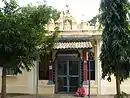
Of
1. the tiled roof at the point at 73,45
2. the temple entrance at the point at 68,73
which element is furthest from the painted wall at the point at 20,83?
the tiled roof at the point at 73,45

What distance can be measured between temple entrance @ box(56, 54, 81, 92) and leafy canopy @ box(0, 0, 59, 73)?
6.72 meters

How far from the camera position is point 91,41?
2186cm

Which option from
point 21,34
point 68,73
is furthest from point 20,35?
point 68,73

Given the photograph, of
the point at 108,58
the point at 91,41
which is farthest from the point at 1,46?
the point at 91,41

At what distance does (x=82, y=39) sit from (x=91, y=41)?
654 millimetres

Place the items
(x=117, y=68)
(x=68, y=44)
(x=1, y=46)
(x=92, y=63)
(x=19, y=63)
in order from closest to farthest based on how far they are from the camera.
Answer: (x=117, y=68) → (x=1, y=46) → (x=19, y=63) → (x=68, y=44) → (x=92, y=63)

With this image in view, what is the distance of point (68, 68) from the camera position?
74.3 ft

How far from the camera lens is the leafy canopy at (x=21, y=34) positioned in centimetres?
1424

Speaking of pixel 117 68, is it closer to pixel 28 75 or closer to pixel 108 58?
pixel 108 58

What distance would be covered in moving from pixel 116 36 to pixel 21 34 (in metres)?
4.21

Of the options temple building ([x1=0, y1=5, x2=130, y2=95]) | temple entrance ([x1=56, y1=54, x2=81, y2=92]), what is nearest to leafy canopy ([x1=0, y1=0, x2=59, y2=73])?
temple building ([x1=0, y1=5, x2=130, y2=95])

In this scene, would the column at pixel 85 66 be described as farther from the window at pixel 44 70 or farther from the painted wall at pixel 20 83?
the painted wall at pixel 20 83

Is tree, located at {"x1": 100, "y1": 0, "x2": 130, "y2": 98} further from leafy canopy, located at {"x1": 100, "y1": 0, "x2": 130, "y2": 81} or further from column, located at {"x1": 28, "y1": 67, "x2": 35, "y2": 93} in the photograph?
column, located at {"x1": 28, "y1": 67, "x2": 35, "y2": 93}

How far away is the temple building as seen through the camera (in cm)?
2169
